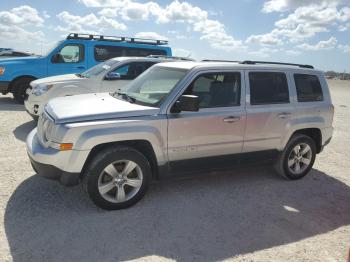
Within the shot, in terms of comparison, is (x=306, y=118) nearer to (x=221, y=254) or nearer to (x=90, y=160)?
(x=221, y=254)

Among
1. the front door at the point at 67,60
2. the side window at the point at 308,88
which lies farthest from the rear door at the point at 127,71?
the side window at the point at 308,88

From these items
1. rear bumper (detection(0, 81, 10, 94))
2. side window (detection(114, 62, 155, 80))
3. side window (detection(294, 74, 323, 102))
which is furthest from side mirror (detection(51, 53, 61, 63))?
side window (detection(294, 74, 323, 102))

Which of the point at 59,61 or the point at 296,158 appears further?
the point at 59,61

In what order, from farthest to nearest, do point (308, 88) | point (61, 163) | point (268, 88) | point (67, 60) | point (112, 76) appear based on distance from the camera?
point (67, 60), point (112, 76), point (308, 88), point (268, 88), point (61, 163)

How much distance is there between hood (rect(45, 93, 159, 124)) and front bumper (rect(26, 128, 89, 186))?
356mm

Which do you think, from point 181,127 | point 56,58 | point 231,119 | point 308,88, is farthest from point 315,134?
point 56,58

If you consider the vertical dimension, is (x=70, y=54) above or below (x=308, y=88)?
above

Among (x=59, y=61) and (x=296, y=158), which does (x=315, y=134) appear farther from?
(x=59, y=61)

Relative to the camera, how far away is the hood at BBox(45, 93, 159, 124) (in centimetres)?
405

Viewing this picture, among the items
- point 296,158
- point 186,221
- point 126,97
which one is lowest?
point 186,221

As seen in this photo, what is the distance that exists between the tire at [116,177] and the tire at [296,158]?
7.48 ft

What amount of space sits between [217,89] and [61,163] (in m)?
2.19

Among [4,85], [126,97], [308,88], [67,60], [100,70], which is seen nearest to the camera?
[126,97]

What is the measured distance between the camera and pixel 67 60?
36.1ft
